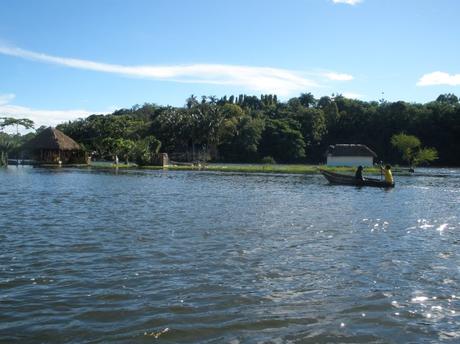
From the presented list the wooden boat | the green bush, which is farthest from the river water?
the green bush

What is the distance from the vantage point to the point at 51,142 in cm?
6475

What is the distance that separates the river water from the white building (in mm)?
62794

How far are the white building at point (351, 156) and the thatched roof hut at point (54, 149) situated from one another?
127ft

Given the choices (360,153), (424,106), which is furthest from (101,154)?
(424,106)

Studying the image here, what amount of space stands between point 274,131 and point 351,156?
1581 cm

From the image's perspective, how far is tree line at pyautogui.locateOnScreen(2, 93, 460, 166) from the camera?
7588 centimetres

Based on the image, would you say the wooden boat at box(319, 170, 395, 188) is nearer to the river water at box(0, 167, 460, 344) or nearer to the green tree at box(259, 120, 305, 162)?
the river water at box(0, 167, 460, 344)

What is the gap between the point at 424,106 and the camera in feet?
318

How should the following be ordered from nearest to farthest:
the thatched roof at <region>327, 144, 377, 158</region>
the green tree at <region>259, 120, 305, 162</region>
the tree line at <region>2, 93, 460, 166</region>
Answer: the tree line at <region>2, 93, 460, 166</region> → the thatched roof at <region>327, 144, 377, 158</region> → the green tree at <region>259, 120, 305, 162</region>

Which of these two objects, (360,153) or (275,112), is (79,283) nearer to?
(360,153)

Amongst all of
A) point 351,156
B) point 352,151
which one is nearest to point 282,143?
point 352,151

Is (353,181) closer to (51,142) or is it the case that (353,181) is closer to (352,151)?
(51,142)

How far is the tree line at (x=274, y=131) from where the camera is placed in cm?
7588

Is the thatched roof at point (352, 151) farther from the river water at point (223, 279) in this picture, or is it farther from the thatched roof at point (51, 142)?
the river water at point (223, 279)
